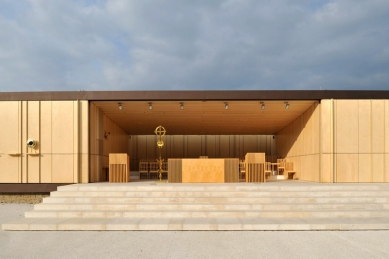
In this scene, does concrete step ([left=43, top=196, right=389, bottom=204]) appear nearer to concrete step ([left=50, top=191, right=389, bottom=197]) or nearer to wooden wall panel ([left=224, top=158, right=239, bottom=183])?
concrete step ([left=50, top=191, right=389, bottom=197])

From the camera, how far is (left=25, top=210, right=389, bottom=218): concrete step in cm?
819

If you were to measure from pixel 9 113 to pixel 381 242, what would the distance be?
13666 millimetres

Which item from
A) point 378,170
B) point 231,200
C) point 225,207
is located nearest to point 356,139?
point 378,170

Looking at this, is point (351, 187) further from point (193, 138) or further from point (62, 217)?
point (193, 138)

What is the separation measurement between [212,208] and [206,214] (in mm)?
414

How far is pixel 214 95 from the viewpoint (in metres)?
11.7

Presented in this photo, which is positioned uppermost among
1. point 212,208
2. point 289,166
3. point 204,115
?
point 204,115

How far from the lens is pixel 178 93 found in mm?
11711

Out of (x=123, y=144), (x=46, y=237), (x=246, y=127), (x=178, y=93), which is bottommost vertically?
(x=46, y=237)

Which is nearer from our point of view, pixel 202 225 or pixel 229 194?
pixel 202 225

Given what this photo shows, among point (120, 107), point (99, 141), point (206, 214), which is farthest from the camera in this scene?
point (99, 141)

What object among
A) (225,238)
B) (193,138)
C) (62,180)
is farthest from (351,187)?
(193,138)

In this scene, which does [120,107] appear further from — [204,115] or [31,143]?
[204,115]

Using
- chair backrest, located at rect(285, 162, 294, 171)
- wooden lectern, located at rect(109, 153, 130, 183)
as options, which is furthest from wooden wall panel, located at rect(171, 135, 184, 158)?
wooden lectern, located at rect(109, 153, 130, 183)
